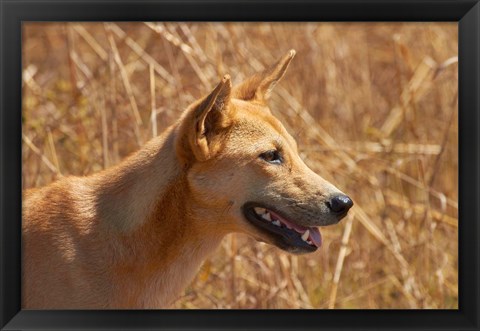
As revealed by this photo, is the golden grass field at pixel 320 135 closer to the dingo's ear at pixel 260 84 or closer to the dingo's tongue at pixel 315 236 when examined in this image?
the dingo's ear at pixel 260 84

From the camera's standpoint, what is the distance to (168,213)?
19.2 ft

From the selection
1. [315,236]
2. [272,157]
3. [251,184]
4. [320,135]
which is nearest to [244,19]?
[272,157]

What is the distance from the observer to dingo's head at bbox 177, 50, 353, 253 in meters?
5.81

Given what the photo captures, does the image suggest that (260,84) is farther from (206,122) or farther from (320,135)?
(320,135)

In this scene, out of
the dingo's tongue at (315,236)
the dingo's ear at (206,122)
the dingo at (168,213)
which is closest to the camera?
the dingo's ear at (206,122)

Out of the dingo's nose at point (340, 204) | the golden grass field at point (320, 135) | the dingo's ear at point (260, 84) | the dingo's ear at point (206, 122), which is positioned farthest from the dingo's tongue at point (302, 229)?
the golden grass field at point (320, 135)

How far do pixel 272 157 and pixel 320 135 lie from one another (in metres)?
2.61

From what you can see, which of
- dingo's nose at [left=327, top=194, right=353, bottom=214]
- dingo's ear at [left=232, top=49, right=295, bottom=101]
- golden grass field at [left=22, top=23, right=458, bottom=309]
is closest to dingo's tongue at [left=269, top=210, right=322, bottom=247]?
dingo's nose at [left=327, top=194, right=353, bottom=214]

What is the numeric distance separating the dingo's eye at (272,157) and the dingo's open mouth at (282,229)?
0.88 feet

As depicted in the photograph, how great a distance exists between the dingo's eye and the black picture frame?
0.77 metres

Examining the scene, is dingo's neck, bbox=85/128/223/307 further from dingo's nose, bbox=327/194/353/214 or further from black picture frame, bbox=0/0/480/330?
dingo's nose, bbox=327/194/353/214

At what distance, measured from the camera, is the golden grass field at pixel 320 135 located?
7.85 m

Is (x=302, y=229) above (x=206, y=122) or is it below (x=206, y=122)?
below

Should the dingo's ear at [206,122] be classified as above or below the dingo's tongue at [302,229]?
above
